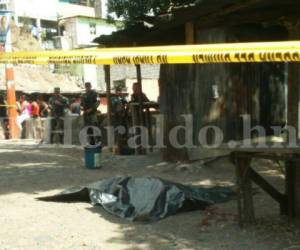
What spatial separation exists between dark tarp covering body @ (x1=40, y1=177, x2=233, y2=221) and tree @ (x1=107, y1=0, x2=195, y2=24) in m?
6.06

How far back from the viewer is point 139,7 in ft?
45.1

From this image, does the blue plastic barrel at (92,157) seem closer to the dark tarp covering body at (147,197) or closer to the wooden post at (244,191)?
the dark tarp covering body at (147,197)

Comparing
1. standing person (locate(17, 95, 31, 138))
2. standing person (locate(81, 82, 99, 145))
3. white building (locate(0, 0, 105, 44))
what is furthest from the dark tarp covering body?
white building (locate(0, 0, 105, 44))

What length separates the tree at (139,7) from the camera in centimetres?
1345

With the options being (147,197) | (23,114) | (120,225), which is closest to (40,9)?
(23,114)

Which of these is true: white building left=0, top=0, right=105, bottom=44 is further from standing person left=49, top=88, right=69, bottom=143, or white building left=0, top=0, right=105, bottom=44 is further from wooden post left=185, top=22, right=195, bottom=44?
wooden post left=185, top=22, right=195, bottom=44

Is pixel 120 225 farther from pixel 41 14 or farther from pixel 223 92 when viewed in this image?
pixel 41 14

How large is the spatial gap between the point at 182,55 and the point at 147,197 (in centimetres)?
234

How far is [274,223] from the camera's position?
6.96 m

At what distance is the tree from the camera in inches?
529

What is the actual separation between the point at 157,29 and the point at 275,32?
8.14 ft

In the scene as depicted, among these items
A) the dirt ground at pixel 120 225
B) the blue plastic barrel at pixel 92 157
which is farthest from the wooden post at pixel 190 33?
the blue plastic barrel at pixel 92 157

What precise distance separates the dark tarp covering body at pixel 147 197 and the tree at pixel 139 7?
6059 millimetres

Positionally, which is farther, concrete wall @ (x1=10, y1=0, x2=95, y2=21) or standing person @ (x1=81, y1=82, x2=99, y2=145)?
concrete wall @ (x1=10, y1=0, x2=95, y2=21)
